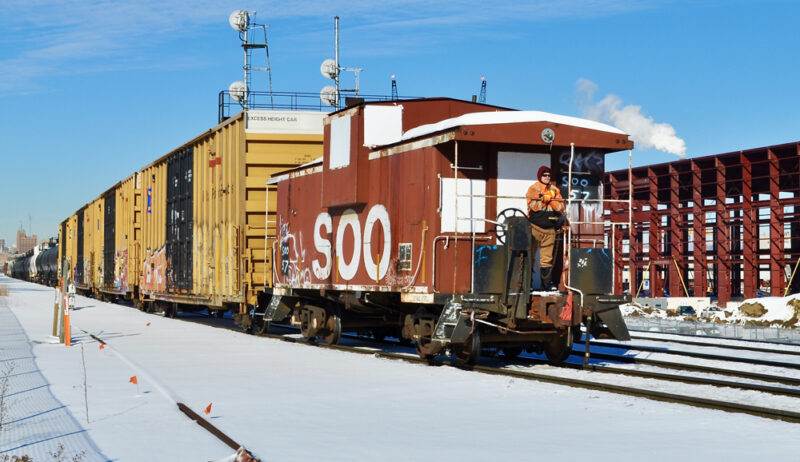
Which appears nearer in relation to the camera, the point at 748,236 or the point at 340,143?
the point at 340,143

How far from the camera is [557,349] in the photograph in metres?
13.9

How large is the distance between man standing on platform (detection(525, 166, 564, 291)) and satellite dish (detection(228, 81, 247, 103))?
28798 millimetres

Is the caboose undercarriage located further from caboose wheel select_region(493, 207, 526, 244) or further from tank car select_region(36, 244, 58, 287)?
tank car select_region(36, 244, 58, 287)

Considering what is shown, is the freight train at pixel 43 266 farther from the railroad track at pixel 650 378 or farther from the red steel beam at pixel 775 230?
the railroad track at pixel 650 378

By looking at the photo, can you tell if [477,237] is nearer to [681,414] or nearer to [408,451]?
[681,414]

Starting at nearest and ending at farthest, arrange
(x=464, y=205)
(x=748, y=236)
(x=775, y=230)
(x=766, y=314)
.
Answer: (x=464, y=205), (x=766, y=314), (x=775, y=230), (x=748, y=236)

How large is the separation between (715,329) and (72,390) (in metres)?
18.3

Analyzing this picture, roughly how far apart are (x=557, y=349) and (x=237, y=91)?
1133 inches

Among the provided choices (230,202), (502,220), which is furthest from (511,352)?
(230,202)

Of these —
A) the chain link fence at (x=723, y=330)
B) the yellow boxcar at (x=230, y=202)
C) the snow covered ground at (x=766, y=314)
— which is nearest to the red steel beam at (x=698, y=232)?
the snow covered ground at (x=766, y=314)

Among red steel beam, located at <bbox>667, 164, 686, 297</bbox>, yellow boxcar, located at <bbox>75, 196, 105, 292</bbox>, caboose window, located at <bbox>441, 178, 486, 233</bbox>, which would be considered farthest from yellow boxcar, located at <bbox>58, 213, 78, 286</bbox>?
caboose window, located at <bbox>441, 178, 486, 233</bbox>

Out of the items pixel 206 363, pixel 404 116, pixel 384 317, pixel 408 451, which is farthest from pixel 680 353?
pixel 408 451

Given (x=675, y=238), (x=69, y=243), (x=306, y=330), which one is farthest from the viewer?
(x=69, y=243)

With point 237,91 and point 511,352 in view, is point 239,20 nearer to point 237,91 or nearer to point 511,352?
point 237,91
